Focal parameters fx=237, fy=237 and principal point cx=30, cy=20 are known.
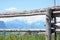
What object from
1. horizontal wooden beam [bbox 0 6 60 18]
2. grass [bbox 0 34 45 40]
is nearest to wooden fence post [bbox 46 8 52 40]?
horizontal wooden beam [bbox 0 6 60 18]

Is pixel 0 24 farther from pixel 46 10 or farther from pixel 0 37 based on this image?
pixel 46 10

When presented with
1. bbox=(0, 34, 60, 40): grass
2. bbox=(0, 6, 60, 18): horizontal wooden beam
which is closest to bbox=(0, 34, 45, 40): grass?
bbox=(0, 34, 60, 40): grass

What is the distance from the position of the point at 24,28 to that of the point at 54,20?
72cm

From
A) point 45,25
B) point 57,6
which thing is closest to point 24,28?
point 45,25

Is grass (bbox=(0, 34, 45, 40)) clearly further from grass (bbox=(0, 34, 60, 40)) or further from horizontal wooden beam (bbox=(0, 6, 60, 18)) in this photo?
horizontal wooden beam (bbox=(0, 6, 60, 18))

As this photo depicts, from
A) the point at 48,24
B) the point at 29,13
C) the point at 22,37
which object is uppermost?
the point at 29,13

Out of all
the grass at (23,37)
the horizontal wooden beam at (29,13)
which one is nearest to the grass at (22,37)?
the grass at (23,37)

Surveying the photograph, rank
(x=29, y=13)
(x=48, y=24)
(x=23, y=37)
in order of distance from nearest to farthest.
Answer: (x=48, y=24)
(x=29, y=13)
(x=23, y=37)

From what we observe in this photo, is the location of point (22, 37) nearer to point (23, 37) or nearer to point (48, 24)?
point (23, 37)

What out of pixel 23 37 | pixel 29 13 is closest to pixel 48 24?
pixel 29 13

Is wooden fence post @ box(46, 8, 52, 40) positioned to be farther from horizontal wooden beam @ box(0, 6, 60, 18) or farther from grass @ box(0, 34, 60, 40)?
grass @ box(0, 34, 60, 40)

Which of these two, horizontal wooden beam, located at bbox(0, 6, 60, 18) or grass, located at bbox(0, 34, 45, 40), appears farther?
grass, located at bbox(0, 34, 45, 40)

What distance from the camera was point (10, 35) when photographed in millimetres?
5496

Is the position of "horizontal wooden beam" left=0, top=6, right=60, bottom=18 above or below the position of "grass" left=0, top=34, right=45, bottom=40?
above
